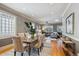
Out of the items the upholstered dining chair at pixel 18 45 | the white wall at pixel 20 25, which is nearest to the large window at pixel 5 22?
the white wall at pixel 20 25

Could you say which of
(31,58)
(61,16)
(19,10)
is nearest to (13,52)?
(31,58)

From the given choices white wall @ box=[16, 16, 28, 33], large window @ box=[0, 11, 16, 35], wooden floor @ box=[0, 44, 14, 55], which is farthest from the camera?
white wall @ box=[16, 16, 28, 33]

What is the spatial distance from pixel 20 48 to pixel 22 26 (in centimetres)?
163

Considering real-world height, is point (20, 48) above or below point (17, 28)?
below

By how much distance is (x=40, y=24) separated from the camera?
6109 mm

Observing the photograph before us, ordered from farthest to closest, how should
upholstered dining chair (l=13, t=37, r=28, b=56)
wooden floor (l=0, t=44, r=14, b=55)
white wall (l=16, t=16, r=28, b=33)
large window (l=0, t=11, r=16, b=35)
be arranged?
1. white wall (l=16, t=16, r=28, b=33)
2. large window (l=0, t=11, r=16, b=35)
3. wooden floor (l=0, t=44, r=14, b=55)
4. upholstered dining chair (l=13, t=37, r=28, b=56)

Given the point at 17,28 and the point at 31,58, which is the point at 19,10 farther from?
the point at 31,58

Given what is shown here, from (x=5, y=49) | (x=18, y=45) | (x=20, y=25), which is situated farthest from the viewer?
(x=20, y=25)

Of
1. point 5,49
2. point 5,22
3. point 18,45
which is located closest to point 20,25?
point 5,22

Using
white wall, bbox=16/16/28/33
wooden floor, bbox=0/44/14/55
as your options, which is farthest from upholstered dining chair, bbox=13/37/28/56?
white wall, bbox=16/16/28/33

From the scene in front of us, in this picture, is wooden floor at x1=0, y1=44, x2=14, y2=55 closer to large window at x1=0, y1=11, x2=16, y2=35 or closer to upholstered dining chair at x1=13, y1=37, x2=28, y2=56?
upholstered dining chair at x1=13, y1=37, x2=28, y2=56

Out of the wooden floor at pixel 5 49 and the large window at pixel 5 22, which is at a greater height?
the large window at pixel 5 22

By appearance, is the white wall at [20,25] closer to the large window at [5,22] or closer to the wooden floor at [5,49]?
the large window at [5,22]

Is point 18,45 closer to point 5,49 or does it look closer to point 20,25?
point 5,49
